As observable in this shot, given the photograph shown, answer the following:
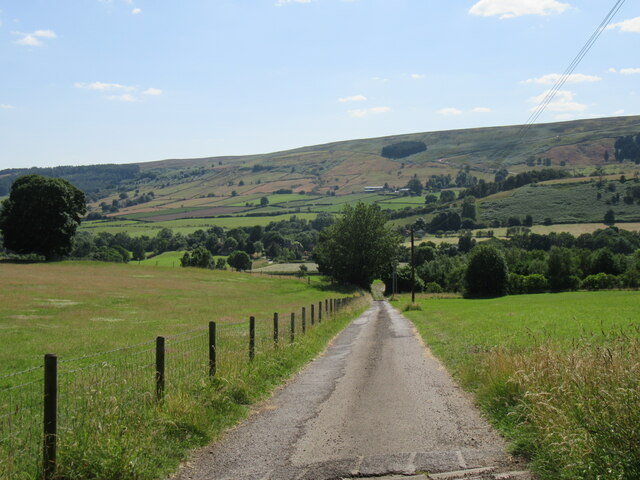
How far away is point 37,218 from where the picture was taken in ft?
263

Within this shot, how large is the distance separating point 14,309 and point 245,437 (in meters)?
32.8

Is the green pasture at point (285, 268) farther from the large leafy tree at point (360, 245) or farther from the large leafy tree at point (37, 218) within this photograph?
the large leafy tree at point (37, 218)

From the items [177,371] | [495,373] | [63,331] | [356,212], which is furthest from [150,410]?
[356,212]

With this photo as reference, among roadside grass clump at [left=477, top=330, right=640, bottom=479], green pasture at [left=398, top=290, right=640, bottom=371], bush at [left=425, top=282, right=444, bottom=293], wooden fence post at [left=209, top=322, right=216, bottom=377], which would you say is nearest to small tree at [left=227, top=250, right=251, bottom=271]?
bush at [left=425, top=282, right=444, bottom=293]

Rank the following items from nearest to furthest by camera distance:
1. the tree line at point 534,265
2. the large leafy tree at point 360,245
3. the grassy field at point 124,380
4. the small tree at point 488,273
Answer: the grassy field at point 124,380 < the large leafy tree at point 360,245 < the small tree at point 488,273 < the tree line at point 534,265

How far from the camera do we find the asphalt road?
24.5 ft

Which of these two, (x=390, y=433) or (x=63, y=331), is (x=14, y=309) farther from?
(x=390, y=433)

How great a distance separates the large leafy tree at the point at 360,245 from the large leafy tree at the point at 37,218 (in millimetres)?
43022

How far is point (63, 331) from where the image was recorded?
27.5 m

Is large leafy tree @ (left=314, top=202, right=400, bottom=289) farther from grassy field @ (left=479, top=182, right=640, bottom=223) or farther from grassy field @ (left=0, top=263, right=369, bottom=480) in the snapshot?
grassy field @ (left=479, top=182, right=640, bottom=223)

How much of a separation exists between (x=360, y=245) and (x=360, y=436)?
3515 inches

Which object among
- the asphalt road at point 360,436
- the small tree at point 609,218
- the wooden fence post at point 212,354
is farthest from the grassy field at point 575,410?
the small tree at point 609,218

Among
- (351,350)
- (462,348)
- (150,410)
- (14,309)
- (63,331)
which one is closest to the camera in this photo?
(150,410)

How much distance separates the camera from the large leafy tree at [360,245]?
97.9 metres
